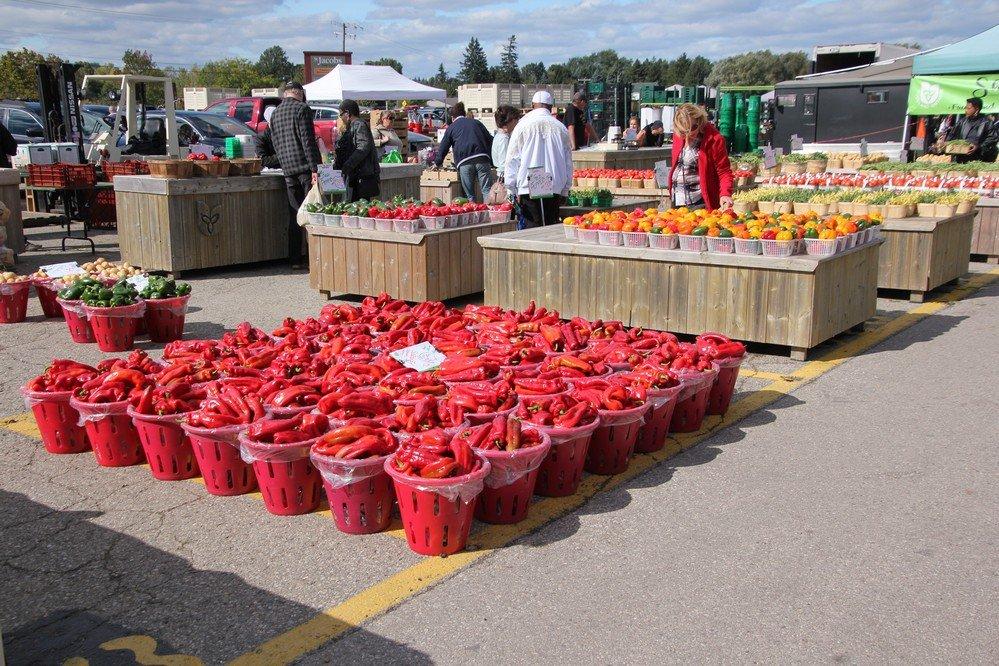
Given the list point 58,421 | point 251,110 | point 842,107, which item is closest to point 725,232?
point 58,421

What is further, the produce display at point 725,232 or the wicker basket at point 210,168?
the wicker basket at point 210,168

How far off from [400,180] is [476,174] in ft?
6.06

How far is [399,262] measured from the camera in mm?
10164

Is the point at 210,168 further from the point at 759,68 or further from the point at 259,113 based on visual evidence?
the point at 759,68

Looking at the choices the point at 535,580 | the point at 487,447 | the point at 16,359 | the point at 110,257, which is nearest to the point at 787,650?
the point at 535,580

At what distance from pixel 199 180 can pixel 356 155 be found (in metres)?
1.95

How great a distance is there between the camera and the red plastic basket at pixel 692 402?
609 cm

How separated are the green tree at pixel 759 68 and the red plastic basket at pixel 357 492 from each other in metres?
105

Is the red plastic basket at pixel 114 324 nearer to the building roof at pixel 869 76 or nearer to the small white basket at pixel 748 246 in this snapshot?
the small white basket at pixel 748 246

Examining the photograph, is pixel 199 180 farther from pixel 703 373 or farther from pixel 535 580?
pixel 535 580

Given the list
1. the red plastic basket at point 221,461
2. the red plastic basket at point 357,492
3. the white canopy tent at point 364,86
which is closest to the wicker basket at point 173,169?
the red plastic basket at point 221,461

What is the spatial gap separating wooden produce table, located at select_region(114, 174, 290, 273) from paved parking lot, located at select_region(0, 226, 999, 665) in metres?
5.76

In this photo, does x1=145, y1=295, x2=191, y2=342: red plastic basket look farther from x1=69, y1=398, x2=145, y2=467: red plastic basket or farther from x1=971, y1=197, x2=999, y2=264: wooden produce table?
x1=971, y1=197, x2=999, y2=264: wooden produce table

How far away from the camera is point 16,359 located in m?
8.32
